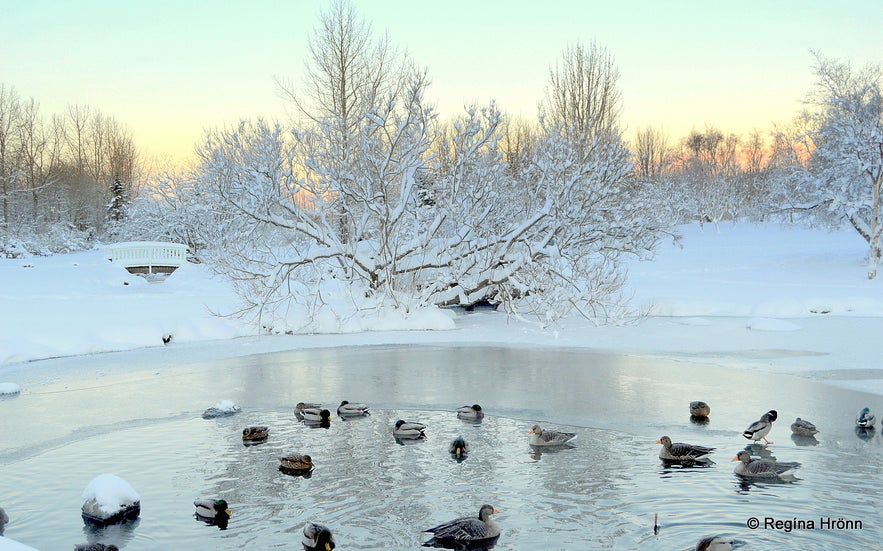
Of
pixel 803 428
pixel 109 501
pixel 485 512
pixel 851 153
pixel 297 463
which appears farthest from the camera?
pixel 851 153

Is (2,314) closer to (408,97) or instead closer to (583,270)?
(408,97)

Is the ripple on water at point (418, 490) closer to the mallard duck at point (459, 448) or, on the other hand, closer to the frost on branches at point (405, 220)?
the mallard duck at point (459, 448)

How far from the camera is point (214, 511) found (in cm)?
659

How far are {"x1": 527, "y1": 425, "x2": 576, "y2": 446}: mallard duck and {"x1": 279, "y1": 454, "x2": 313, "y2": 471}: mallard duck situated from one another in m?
2.64

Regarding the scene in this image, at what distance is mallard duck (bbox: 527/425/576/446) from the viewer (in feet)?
29.0

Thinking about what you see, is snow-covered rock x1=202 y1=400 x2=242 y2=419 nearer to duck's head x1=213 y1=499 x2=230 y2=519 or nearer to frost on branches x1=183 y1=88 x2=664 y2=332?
duck's head x1=213 y1=499 x2=230 y2=519

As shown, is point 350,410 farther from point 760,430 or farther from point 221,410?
point 760,430

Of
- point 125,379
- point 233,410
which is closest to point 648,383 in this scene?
point 233,410

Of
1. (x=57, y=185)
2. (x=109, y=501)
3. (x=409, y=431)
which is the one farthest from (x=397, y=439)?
(x=57, y=185)

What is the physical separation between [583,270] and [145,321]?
11549 mm

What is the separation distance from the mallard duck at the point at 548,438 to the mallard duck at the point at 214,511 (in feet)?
12.2

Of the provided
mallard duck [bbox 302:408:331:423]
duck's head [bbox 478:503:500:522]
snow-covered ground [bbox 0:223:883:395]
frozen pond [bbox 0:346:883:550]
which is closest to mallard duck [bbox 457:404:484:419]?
frozen pond [bbox 0:346:883:550]

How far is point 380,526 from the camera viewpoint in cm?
640

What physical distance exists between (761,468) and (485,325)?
44.8ft
